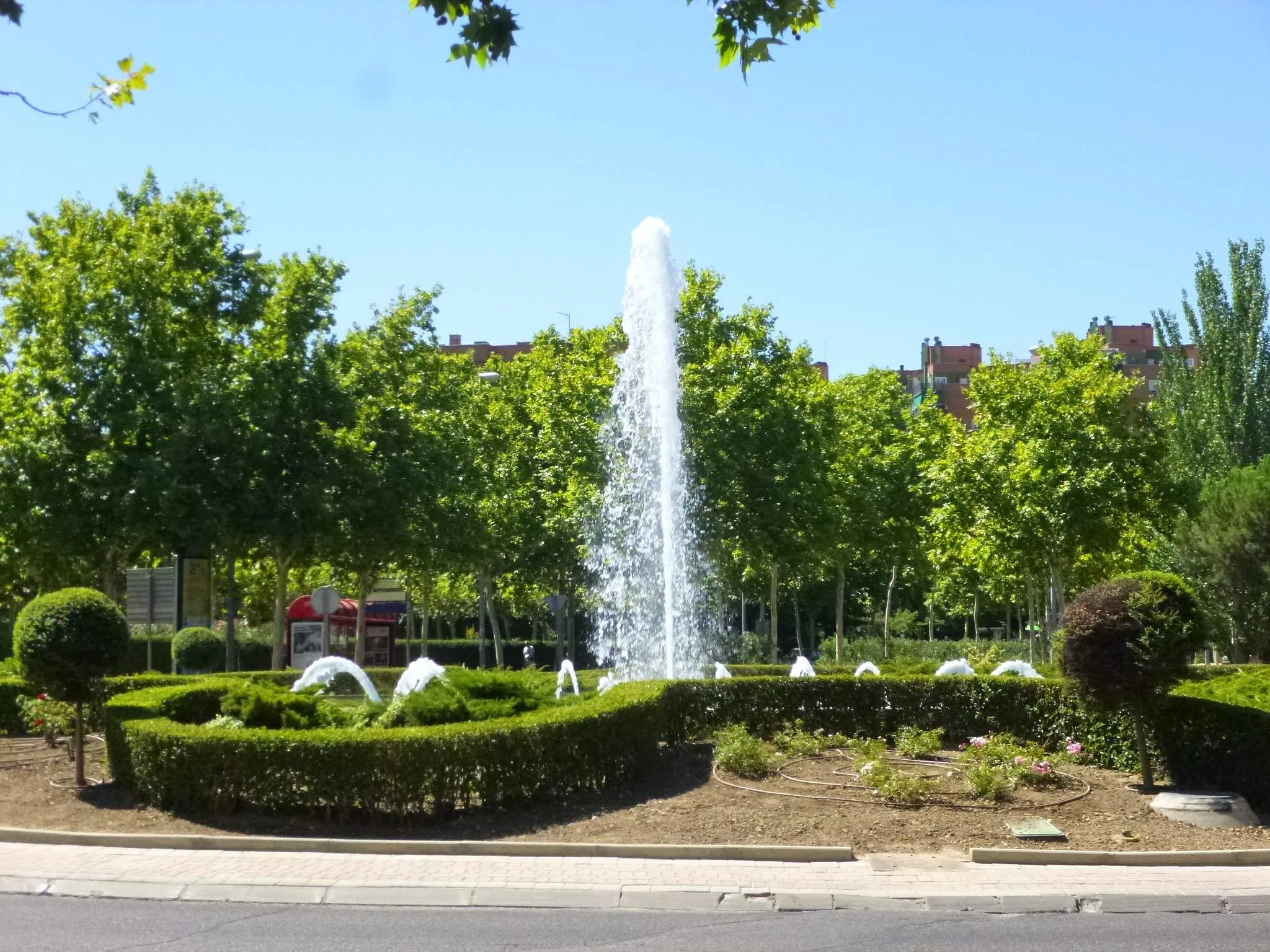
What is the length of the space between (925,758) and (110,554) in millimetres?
20356

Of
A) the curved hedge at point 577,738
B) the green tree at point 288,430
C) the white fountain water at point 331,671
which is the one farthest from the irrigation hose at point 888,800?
the green tree at point 288,430

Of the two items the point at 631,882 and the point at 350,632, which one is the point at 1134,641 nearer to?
the point at 631,882

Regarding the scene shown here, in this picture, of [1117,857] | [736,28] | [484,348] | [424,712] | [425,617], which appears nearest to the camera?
[736,28]

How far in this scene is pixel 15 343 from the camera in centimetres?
2961

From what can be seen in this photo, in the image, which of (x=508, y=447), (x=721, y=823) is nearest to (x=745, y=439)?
(x=508, y=447)

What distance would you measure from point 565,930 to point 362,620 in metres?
26.9

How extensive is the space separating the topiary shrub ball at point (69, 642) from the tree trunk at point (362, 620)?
1988 cm

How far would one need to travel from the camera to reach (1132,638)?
12617mm

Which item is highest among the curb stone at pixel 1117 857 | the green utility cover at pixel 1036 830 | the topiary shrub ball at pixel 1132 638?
the topiary shrub ball at pixel 1132 638

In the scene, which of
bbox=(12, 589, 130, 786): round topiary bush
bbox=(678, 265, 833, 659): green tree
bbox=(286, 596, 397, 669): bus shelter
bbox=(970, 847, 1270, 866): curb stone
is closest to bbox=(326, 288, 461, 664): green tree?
bbox=(286, 596, 397, 669): bus shelter

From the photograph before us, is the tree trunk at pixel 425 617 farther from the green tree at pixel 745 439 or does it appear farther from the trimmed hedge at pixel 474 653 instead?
the green tree at pixel 745 439

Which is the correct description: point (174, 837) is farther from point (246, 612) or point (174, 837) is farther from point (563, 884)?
point (246, 612)

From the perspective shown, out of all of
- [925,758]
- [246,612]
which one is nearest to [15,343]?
[925,758]

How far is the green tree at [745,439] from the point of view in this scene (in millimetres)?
34750
